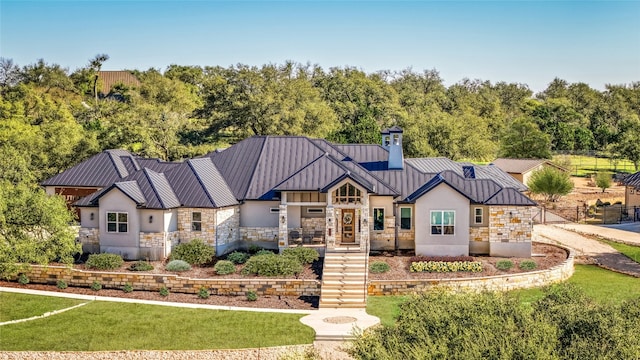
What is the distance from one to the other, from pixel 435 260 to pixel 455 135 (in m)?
39.0

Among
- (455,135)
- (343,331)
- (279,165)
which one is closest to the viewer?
(343,331)

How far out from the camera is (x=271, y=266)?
1189 inches

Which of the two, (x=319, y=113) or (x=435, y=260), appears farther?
Result: (x=319, y=113)

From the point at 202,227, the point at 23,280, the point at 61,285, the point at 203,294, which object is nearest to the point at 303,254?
the point at 202,227

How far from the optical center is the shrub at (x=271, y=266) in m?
30.1

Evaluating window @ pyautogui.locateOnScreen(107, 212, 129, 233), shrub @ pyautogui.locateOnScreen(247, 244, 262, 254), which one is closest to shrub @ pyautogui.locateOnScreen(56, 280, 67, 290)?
window @ pyautogui.locateOnScreen(107, 212, 129, 233)

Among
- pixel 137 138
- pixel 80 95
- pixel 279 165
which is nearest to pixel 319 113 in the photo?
pixel 137 138

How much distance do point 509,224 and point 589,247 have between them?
305 inches

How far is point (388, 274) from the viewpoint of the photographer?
30.4 meters

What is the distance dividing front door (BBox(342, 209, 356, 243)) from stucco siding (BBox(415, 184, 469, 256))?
3.06 metres

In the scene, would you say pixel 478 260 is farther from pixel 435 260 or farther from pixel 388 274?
pixel 388 274

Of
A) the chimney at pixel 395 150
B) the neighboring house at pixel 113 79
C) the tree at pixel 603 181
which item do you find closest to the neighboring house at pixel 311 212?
the chimney at pixel 395 150

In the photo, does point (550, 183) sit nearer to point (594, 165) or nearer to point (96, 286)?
point (96, 286)

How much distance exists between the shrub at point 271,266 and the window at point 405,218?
6.70 meters
